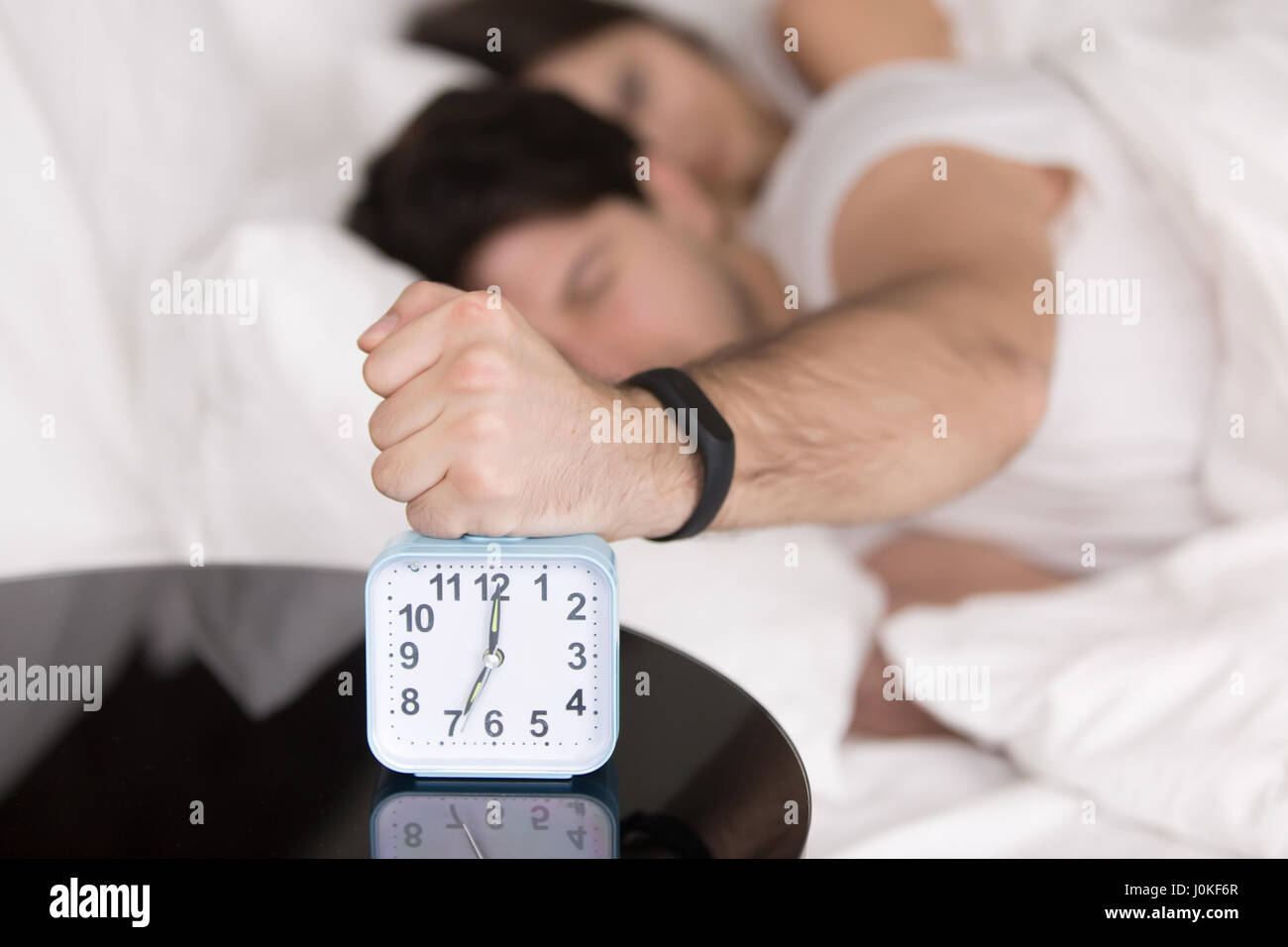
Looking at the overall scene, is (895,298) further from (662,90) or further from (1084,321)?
(662,90)

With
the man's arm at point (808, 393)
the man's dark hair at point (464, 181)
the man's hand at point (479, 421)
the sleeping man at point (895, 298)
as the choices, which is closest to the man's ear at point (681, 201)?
the sleeping man at point (895, 298)

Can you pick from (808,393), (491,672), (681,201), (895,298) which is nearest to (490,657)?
(491,672)

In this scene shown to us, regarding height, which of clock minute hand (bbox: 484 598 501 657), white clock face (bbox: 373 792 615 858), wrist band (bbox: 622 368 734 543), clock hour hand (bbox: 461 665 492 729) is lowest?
white clock face (bbox: 373 792 615 858)

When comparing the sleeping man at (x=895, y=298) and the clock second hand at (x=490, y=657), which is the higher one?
the sleeping man at (x=895, y=298)

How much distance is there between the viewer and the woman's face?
1585 millimetres

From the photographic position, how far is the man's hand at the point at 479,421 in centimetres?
51

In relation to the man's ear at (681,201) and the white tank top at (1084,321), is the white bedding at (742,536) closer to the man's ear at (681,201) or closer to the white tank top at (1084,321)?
the white tank top at (1084,321)

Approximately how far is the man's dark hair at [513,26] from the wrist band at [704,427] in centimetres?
112

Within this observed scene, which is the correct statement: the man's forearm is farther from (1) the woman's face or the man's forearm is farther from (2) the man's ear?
(1) the woman's face

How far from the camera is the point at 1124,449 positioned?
1.07m

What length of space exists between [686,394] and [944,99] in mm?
717

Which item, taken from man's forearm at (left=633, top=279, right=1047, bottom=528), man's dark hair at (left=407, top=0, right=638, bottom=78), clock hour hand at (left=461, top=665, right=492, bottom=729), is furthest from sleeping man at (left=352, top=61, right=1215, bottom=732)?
man's dark hair at (left=407, top=0, right=638, bottom=78)

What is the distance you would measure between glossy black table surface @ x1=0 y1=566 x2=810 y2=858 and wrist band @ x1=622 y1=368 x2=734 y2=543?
0.13 meters

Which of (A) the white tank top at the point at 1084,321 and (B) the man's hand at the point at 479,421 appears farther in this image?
(A) the white tank top at the point at 1084,321
